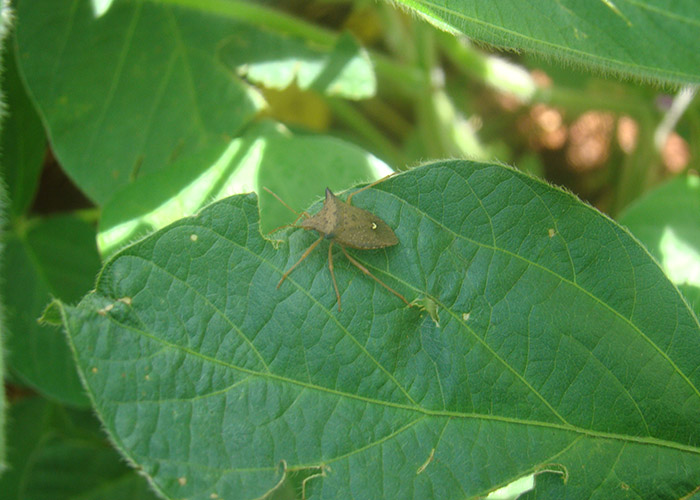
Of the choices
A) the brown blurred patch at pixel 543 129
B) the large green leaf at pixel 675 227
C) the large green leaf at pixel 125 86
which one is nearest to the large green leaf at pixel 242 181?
the large green leaf at pixel 125 86

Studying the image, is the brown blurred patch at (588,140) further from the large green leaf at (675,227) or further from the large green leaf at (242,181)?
the large green leaf at (242,181)

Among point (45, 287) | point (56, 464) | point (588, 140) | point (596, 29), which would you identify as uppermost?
point (596, 29)

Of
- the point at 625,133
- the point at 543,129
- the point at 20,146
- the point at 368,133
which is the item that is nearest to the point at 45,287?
the point at 20,146

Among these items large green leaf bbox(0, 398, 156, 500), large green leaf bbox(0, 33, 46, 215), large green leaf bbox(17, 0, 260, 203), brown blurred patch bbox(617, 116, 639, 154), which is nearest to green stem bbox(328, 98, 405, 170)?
large green leaf bbox(17, 0, 260, 203)

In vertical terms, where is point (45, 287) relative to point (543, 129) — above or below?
below

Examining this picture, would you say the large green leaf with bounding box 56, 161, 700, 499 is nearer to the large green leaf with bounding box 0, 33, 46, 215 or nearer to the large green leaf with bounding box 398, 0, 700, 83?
the large green leaf with bounding box 398, 0, 700, 83

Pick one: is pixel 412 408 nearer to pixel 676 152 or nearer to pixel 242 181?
pixel 242 181
